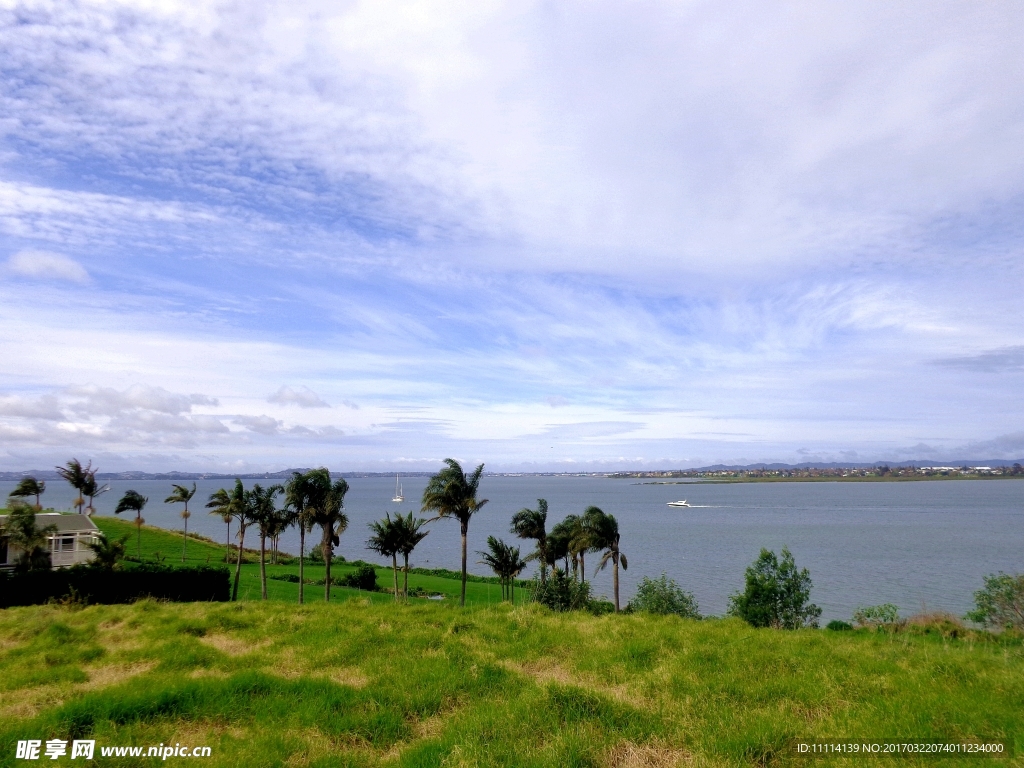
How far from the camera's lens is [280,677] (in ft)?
41.1

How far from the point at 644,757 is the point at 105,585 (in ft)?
104

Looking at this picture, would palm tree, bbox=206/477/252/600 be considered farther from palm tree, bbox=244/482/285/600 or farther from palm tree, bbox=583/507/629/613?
palm tree, bbox=583/507/629/613

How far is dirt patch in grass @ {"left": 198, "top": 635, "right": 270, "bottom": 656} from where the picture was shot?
15322 millimetres

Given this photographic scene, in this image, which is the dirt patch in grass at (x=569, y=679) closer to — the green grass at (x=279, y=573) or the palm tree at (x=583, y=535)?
the palm tree at (x=583, y=535)

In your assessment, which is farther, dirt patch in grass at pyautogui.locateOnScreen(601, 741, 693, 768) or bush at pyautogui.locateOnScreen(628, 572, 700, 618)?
bush at pyautogui.locateOnScreen(628, 572, 700, 618)

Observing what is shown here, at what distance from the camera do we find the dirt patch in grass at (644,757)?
28.4ft

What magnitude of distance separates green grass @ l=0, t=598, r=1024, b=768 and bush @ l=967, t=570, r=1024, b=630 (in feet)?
92.4

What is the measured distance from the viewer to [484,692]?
468 inches

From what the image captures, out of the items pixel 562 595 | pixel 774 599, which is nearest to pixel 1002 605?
pixel 774 599

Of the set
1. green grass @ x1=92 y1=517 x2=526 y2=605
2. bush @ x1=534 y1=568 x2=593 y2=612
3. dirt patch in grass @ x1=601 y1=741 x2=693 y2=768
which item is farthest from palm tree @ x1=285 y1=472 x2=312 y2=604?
dirt patch in grass @ x1=601 y1=741 x2=693 y2=768

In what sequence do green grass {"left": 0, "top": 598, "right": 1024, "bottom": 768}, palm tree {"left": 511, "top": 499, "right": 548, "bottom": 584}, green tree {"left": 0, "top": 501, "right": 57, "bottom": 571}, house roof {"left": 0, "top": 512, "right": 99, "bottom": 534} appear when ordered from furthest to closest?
palm tree {"left": 511, "top": 499, "right": 548, "bottom": 584} < house roof {"left": 0, "top": 512, "right": 99, "bottom": 534} < green tree {"left": 0, "top": 501, "right": 57, "bottom": 571} < green grass {"left": 0, "top": 598, "right": 1024, "bottom": 768}

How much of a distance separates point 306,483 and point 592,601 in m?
22.8

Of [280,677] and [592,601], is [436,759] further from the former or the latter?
[592,601]

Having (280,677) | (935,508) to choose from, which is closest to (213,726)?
(280,677)
